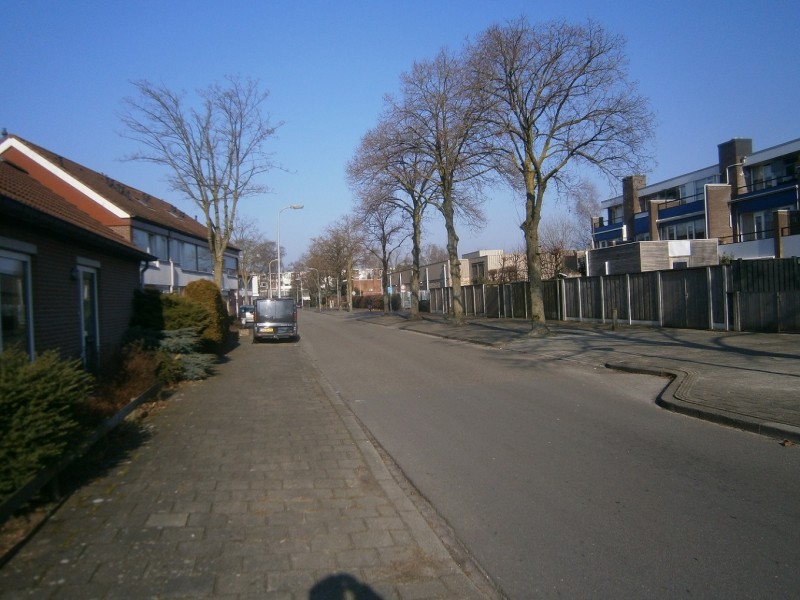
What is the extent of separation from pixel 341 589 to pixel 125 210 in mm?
27225

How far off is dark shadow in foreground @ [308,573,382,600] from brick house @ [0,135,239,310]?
67.7ft

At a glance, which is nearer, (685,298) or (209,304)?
(209,304)

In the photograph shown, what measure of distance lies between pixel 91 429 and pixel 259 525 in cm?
268

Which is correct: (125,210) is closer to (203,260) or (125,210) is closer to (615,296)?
(203,260)

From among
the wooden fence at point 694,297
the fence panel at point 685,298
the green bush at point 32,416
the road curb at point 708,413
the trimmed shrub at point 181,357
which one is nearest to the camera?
the green bush at point 32,416

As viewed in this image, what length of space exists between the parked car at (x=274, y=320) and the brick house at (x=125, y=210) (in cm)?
348

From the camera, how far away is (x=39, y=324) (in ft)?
31.9

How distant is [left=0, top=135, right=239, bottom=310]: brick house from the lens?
27.8 m

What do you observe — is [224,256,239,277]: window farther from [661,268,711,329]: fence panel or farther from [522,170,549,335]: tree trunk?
[661,268,711,329]: fence panel

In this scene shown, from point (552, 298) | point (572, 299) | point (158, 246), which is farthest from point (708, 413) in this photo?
point (158, 246)

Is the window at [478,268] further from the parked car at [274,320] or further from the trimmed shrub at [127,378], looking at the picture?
the trimmed shrub at [127,378]

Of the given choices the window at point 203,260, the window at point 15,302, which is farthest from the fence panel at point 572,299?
the window at point 15,302

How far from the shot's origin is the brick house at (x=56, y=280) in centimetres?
875

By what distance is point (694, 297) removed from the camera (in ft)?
72.4
